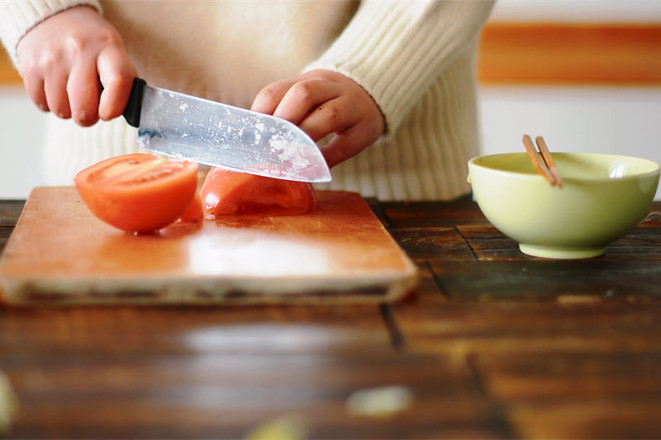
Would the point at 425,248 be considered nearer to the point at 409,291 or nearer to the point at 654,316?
the point at 409,291

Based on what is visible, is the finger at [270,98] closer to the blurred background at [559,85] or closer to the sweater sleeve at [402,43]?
the sweater sleeve at [402,43]

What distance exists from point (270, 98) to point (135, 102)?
20 centimetres

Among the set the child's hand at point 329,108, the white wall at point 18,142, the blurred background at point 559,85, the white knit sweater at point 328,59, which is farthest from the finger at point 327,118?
the white wall at point 18,142

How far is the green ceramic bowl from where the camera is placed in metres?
0.82

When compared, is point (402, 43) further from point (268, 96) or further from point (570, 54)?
point (570, 54)

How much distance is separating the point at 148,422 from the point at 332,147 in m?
0.66

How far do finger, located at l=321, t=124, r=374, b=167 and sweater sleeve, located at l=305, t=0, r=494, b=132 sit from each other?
0.08 metres

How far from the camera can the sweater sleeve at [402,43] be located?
3.90 feet

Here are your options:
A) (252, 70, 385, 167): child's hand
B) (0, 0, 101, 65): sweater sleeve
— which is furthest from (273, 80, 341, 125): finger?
(0, 0, 101, 65): sweater sleeve

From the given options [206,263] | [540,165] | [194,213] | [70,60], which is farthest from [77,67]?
[540,165]

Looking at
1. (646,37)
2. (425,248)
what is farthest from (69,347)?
(646,37)

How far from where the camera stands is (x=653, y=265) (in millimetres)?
852

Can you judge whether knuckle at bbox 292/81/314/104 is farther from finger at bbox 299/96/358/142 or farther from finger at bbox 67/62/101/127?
finger at bbox 67/62/101/127

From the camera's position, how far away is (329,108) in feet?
3.35
